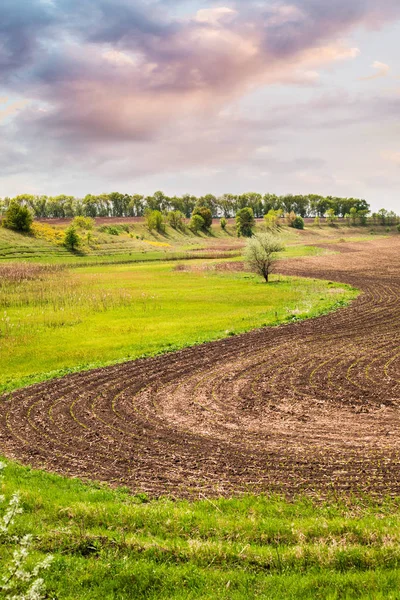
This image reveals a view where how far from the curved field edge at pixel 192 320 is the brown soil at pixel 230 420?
251 centimetres

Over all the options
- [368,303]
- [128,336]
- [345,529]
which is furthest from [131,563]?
[368,303]

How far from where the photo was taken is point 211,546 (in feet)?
33.2

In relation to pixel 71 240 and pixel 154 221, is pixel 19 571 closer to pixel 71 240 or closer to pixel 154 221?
pixel 71 240

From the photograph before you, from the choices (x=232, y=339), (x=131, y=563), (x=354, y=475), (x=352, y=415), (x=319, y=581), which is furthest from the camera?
(x=232, y=339)

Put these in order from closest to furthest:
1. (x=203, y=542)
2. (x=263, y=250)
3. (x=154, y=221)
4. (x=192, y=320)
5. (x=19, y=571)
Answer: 1. (x=19, y=571)
2. (x=203, y=542)
3. (x=192, y=320)
4. (x=263, y=250)
5. (x=154, y=221)

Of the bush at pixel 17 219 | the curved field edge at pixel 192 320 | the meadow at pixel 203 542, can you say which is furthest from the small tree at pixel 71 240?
the meadow at pixel 203 542

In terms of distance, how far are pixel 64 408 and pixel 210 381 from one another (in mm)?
7910

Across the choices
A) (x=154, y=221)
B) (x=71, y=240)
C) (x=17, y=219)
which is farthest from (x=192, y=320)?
(x=154, y=221)

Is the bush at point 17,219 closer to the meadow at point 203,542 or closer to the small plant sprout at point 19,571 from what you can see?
the meadow at point 203,542

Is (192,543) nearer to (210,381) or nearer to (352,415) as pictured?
(352,415)

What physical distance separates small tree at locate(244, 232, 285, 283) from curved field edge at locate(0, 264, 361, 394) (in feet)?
10.1

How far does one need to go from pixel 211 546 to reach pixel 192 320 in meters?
34.1

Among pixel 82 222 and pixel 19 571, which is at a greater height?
pixel 82 222

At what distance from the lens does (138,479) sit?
1471 centimetres
